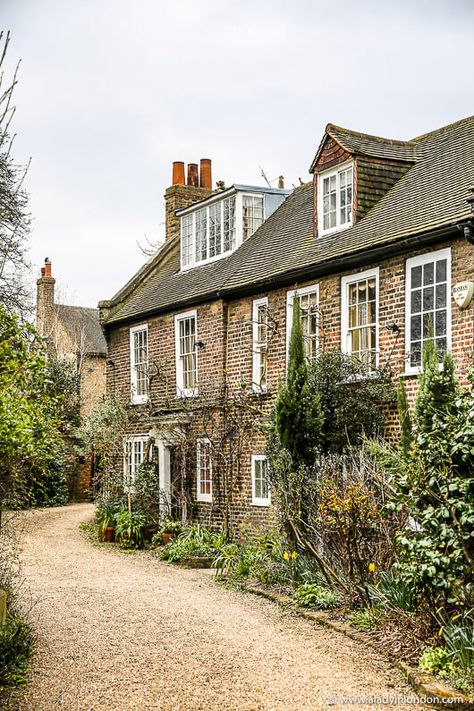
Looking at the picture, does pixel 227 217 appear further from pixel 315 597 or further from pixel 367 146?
pixel 315 597

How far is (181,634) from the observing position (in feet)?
37.3

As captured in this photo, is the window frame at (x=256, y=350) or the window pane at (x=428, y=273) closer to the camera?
the window pane at (x=428, y=273)

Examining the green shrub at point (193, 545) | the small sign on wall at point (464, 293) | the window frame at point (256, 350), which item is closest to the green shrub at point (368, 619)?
the small sign on wall at point (464, 293)

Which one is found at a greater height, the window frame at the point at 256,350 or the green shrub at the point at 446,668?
the window frame at the point at 256,350

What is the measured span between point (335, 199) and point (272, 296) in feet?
7.70

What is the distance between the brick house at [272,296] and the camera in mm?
Answer: 14898

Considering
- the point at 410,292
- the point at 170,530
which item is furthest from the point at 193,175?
the point at 410,292

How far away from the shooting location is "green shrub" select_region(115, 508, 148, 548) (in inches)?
816

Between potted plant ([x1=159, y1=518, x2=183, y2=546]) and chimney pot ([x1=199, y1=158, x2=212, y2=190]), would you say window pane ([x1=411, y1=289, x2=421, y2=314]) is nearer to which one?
potted plant ([x1=159, y1=518, x2=183, y2=546])

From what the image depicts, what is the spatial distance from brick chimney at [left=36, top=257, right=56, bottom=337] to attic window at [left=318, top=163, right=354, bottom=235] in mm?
25791

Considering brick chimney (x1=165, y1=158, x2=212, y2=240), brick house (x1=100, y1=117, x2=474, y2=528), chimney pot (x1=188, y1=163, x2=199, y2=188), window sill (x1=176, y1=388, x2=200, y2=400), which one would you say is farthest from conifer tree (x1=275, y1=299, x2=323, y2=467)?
chimney pot (x1=188, y1=163, x2=199, y2=188)

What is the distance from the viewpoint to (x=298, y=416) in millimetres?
14664

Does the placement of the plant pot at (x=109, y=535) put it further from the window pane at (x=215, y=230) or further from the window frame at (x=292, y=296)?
the window pane at (x=215, y=230)

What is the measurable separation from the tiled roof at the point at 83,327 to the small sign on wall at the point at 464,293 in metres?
29.1
